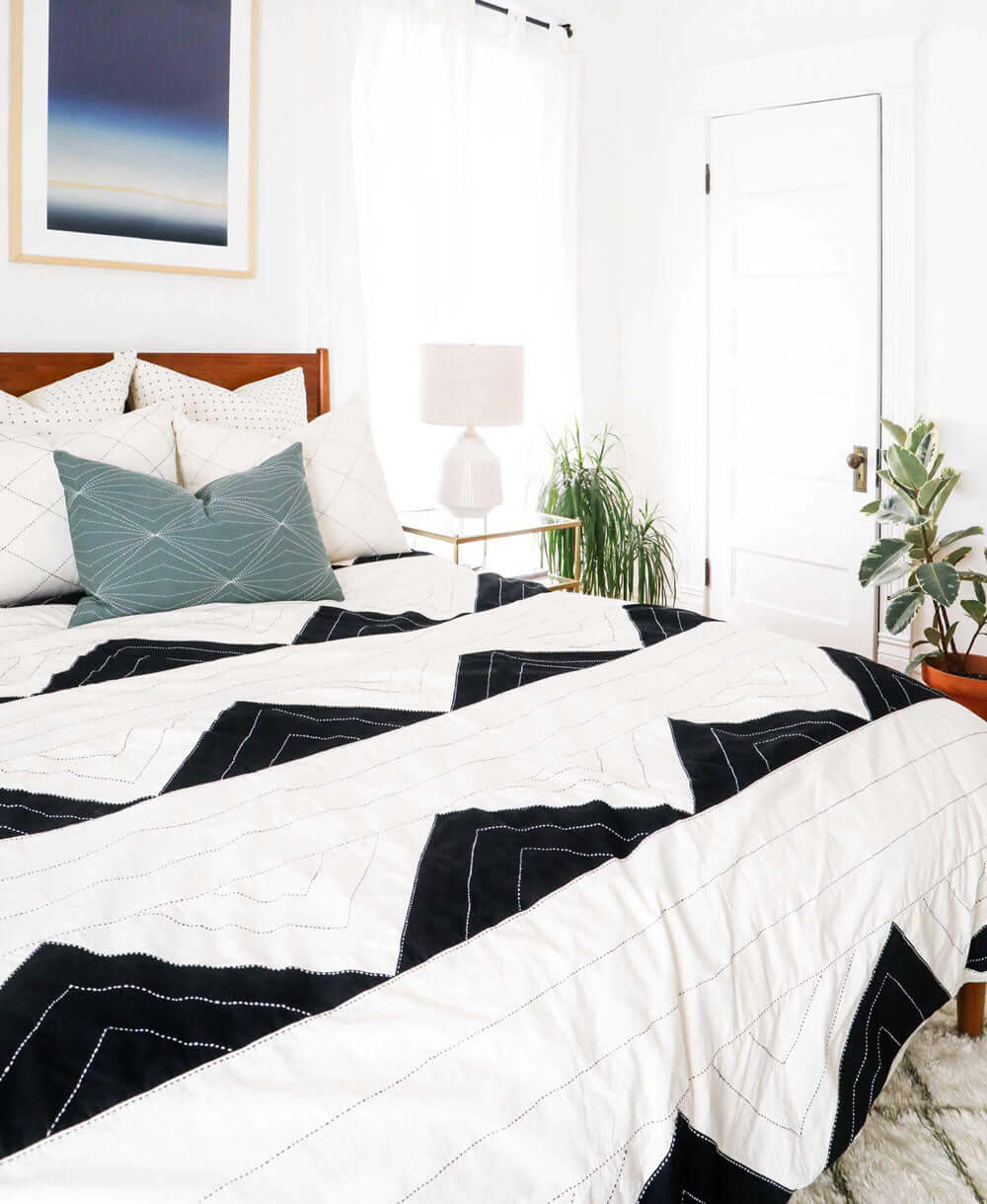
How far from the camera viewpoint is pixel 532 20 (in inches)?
156

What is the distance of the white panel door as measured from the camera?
147 inches

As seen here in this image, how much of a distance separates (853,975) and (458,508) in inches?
90.9

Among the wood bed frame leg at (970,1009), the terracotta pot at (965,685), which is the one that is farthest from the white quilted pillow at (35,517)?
the terracotta pot at (965,685)

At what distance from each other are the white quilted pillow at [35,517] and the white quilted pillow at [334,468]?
0.79 feet

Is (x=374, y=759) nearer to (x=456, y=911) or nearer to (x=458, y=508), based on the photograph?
(x=456, y=911)

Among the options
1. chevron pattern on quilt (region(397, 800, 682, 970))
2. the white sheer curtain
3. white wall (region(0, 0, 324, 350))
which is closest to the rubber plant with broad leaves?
the white sheer curtain

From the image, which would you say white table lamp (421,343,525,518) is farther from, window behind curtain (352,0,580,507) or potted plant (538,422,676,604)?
potted plant (538,422,676,604)

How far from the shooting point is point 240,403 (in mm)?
2979

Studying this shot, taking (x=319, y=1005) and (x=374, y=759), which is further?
(x=374, y=759)

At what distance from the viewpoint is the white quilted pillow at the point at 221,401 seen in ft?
9.47

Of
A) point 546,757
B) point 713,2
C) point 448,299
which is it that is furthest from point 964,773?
point 713,2

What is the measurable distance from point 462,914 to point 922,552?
276 cm

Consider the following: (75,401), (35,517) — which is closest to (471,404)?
(75,401)

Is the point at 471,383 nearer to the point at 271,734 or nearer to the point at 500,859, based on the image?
the point at 271,734
